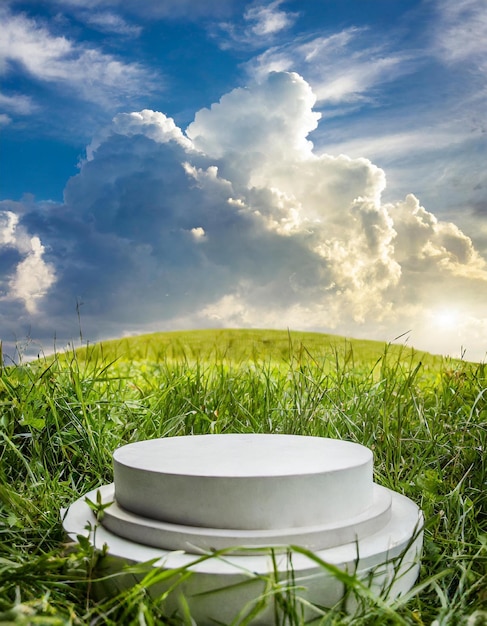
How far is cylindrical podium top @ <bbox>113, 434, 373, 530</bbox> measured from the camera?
2037mm

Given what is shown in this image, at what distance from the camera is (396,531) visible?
7.39 ft

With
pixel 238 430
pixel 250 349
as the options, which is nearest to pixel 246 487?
pixel 238 430

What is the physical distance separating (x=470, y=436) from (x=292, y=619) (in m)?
1.99

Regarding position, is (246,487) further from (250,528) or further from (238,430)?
(238,430)

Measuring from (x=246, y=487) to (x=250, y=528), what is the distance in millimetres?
131

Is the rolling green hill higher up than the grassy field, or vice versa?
the rolling green hill

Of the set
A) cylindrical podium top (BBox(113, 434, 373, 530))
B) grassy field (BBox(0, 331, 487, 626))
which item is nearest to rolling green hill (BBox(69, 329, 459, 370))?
grassy field (BBox(0, 331, 487, 626))

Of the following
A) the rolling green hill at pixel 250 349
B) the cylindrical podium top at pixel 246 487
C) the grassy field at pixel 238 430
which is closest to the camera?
the cylindrical podium top at pixel 246 487

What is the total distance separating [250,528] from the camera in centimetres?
204

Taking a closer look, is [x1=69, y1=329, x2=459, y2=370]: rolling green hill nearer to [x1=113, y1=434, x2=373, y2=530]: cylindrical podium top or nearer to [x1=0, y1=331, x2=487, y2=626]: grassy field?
[x1=0, y1=331, x2=487, y2=626]: grassy field

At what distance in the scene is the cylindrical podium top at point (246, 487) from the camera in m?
2.04

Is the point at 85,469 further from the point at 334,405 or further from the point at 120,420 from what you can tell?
the point at 334,405

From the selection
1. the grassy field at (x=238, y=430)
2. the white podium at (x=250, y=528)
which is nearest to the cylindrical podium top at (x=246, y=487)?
the white podium at (x=250, y=528)

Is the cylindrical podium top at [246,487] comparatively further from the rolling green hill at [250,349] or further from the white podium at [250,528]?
the rolling green hill at [250,349]
